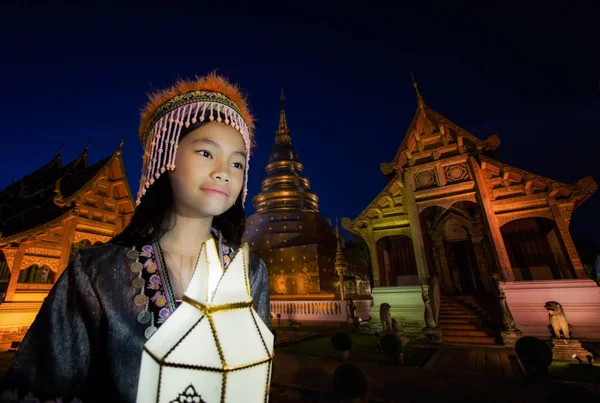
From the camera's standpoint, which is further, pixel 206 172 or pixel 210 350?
pixel 206 172

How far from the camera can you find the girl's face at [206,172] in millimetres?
1543

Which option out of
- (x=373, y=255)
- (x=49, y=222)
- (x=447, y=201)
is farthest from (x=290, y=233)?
(x=49, y=222)

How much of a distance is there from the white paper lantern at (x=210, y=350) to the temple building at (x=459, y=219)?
10.1 m

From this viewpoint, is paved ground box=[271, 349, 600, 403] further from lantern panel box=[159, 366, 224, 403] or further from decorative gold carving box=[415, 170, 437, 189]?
decorative gold carving box=[415, 170, 437, 189]

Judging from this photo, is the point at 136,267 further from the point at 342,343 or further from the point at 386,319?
the point at 386,319

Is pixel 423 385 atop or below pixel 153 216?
below

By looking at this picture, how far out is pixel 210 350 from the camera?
0.84 meters

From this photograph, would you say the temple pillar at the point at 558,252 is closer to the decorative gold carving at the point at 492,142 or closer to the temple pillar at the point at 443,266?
the decorative gold carving at the point at 492,142

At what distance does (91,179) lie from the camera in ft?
34.9

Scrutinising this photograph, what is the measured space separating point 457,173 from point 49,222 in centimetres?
1570

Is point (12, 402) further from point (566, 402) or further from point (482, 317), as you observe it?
point (482, 317)

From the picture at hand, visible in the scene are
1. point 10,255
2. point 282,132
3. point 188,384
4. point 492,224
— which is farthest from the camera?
point 282,132

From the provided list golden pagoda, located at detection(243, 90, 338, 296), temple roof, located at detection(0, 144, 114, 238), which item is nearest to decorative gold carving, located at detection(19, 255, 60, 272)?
temple roof, located at detection(0, 144, 114, 238)

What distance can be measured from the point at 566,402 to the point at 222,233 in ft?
10.9
